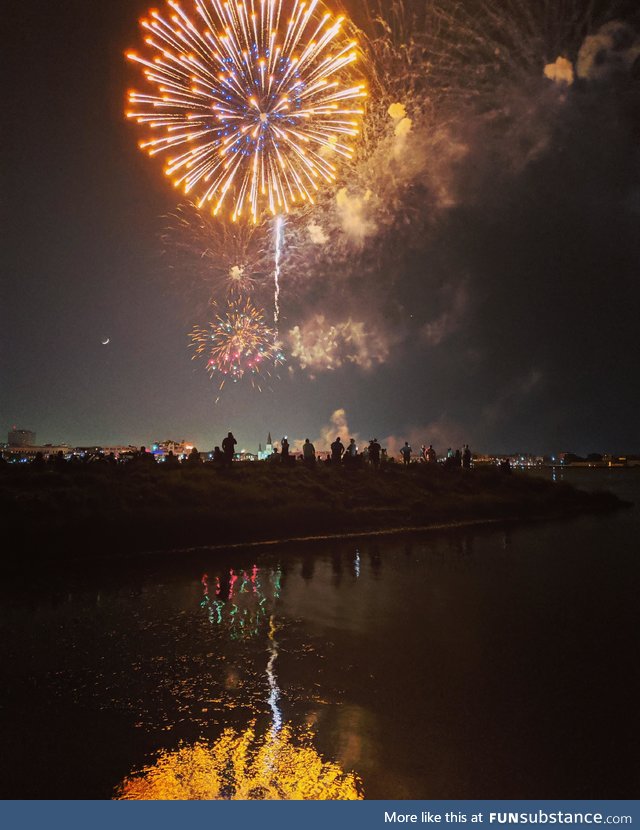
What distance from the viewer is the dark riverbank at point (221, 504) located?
583 inches

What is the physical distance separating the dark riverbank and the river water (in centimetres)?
259

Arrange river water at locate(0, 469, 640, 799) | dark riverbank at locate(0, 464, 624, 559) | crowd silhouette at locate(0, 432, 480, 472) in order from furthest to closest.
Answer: crowd silhouette at locate(0, 432, 480, 472), dark riverbank at locate(0, 464, 624, 559), river water at locate(0, 469, 640, 799)

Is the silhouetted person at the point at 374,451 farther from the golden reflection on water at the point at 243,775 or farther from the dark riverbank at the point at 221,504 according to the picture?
the golden reflection on water at the point at 243,775

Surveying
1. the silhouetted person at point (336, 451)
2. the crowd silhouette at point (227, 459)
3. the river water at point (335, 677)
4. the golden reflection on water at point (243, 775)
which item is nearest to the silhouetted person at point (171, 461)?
the crowd silhouette at point (227, 459)

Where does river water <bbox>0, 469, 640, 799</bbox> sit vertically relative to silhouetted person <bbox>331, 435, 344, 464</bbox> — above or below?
below

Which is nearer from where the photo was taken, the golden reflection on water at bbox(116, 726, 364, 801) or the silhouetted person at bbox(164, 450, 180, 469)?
the golden reflection on water at bbox(116, 726, 364, 801)

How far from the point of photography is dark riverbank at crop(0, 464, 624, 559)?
48.5ft

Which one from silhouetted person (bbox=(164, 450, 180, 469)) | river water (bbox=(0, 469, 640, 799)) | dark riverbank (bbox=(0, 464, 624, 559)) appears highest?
silhouetted person (bbox=(164, 450, 180, 469))

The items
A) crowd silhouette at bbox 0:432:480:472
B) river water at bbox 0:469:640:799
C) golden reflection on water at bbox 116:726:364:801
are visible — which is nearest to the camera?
golden reflection on water at bbox 116:726:364:801

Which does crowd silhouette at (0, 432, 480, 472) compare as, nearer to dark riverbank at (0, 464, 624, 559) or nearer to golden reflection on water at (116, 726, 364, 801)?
dark riverbank at (0, 464, 624, 559)

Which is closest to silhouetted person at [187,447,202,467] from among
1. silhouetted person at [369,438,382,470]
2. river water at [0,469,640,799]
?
silhouetted person at [369,438,382,470]

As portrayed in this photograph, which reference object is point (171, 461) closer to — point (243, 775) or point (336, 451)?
point (336, 451)

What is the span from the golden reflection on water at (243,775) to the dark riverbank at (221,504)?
1040cm

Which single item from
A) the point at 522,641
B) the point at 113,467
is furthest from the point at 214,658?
the point at 113,467
